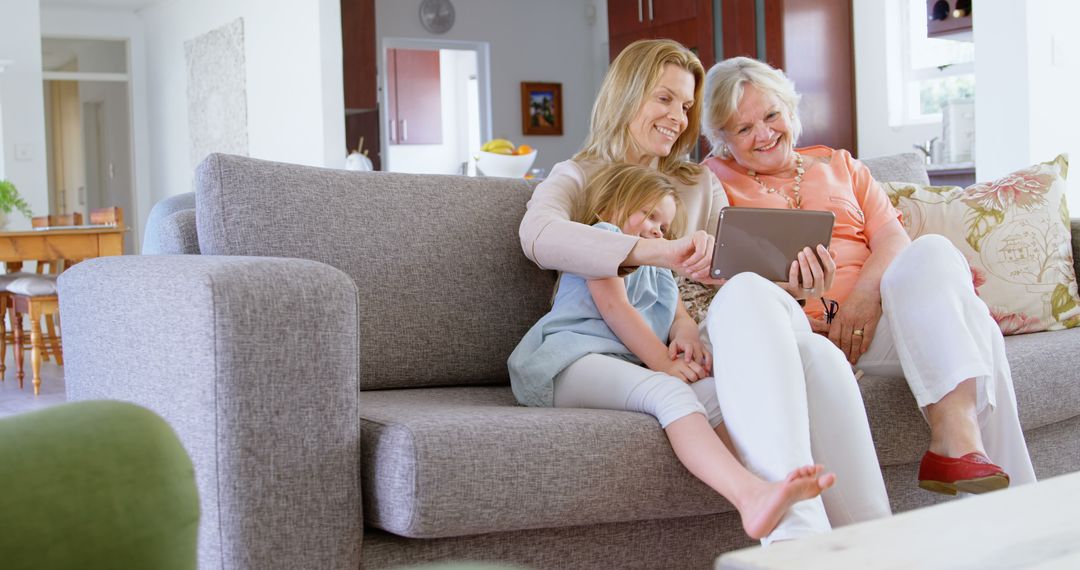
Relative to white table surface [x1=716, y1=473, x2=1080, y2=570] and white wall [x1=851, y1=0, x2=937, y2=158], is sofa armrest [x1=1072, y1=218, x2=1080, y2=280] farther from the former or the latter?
white wall [x1=851, y1=0, x2=937, y2=158]

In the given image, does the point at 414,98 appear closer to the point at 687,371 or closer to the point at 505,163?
the point at 505,163

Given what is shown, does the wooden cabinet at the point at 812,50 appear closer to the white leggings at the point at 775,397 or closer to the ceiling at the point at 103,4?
the white leggings at the point at 775,397

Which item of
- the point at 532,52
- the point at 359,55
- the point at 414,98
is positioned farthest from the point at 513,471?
the point at 414,98

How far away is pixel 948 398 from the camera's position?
180 centimetres

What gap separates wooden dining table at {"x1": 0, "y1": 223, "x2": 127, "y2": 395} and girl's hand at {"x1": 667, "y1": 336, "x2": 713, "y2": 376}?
3985mm

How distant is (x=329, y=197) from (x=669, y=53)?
2.34 feet

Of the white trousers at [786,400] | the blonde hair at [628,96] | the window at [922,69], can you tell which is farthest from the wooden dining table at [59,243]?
the white trousers at [786,400]

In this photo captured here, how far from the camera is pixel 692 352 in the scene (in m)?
1.85


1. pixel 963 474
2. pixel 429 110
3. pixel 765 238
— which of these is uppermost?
pixel 429 110

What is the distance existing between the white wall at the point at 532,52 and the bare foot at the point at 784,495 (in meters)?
7.87

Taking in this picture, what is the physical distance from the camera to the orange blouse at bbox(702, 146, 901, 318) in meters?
2.26

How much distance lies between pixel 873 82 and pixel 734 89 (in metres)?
4.02

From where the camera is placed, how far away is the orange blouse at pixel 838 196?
226cm

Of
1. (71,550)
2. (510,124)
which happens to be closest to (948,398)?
(71,550)
